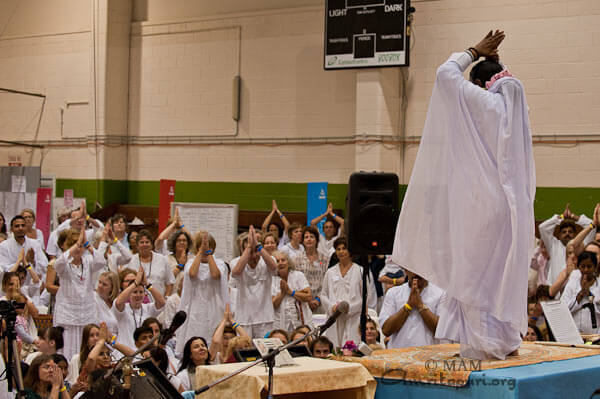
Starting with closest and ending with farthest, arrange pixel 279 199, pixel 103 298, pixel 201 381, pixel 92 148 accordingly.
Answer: pixel 201 381 < pixel 103 298 < pixel 279 199 < pixel 92 148

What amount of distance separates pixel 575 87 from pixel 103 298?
7.19m

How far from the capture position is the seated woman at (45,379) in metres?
5.00

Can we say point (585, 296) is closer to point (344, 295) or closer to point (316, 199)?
point (344, 295)

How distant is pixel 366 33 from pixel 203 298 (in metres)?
4.92

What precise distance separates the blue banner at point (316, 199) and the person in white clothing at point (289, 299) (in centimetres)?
329

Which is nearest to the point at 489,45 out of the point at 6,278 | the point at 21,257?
the point at 6,278

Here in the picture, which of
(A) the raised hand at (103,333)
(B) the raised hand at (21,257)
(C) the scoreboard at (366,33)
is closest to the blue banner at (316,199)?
(C) the scoreboard at (366,33)

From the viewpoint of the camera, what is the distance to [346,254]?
7496mm

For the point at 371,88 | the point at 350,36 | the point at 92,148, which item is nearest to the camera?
the point at 350,36

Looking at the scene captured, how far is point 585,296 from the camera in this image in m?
6.86

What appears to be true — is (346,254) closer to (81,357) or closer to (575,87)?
(81,357)

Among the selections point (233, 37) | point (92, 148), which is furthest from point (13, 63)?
point (233, 37)

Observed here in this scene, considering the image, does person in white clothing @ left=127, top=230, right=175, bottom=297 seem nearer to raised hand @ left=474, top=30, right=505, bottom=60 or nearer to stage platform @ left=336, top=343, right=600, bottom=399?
stage platform @ left=336, top=343, right=600, bottom=399

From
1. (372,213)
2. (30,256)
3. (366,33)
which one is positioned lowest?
(30,256)
